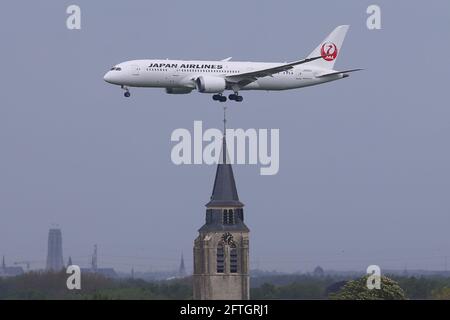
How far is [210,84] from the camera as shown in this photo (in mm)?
119812

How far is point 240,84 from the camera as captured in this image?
123688 mm

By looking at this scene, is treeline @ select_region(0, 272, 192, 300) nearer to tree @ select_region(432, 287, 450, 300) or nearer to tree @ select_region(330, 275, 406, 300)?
tree @ select_region(330, 275, 406, 300)

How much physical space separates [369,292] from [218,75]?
19829 mm

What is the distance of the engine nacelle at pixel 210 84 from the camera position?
11912 cm

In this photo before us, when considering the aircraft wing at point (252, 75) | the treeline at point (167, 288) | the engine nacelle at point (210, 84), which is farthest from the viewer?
the aircraft wing at point (252, 75)

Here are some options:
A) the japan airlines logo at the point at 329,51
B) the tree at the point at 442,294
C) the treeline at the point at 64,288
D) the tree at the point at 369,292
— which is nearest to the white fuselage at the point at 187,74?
the japan airlines logo at the point at 329,51

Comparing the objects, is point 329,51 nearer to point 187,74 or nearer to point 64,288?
point 187,74

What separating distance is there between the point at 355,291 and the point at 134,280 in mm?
24404

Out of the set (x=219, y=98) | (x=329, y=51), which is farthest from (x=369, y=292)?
(x=329, y=51)

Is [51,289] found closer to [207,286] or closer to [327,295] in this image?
[327,295]

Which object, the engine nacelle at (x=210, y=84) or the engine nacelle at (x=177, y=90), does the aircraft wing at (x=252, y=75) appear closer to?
the engine nacelle at (x=210, y=84)

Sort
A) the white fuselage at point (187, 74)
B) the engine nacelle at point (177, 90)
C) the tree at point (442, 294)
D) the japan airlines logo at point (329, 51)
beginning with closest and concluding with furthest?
the tree at point (442, 294) < the white fuselage at point (187, 74) < the engine nacelle at point (177, 90) < the japan airlines logo at point (329, 51)
